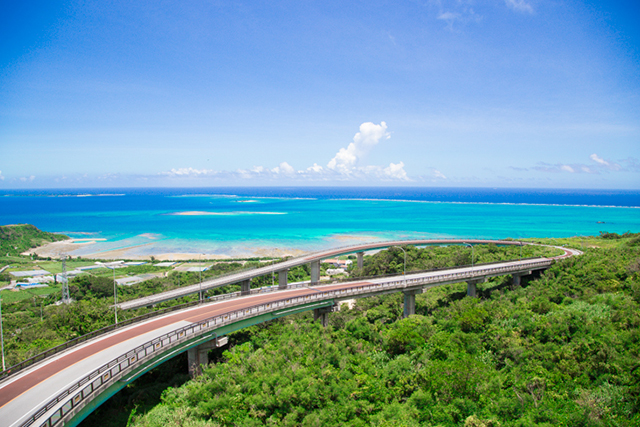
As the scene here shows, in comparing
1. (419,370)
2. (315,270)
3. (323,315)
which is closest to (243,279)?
(315,270)

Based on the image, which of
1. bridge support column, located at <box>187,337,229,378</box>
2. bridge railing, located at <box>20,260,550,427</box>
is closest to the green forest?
bridge support column, located at <box>187,337,229,378</box>

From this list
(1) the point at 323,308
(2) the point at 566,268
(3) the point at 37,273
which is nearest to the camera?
(1) the point at 323,308

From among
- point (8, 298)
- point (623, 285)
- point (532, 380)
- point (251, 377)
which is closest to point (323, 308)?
point (251, 377)

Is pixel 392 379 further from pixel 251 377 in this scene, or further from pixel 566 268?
pixel 566 268

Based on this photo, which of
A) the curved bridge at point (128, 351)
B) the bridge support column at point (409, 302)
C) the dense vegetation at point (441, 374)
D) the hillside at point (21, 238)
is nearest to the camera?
the curved bridge at point (128, 351)

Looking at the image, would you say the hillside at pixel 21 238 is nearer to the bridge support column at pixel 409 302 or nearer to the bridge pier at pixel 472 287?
the bridge support column at pixel 409 302

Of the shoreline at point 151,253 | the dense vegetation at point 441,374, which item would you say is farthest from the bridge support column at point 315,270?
the shoreline at point 151,253
